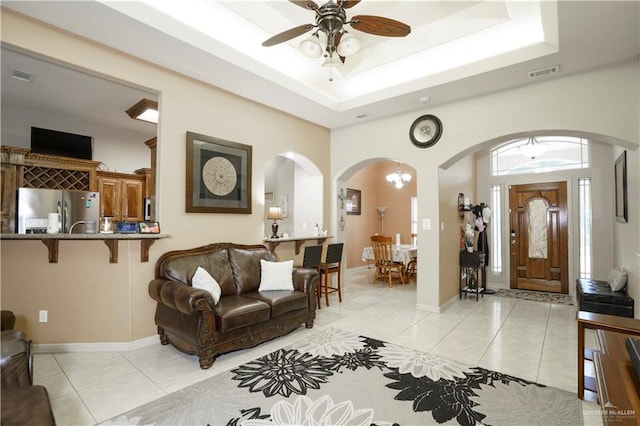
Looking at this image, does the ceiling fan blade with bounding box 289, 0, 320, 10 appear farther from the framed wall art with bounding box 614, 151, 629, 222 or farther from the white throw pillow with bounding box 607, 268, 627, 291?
the white throw pillow with bounding box 607, 268, 627, 291

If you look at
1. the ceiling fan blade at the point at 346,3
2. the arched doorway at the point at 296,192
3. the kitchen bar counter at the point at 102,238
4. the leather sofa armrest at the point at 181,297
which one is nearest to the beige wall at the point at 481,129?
the arched doorway at the point at 296,192

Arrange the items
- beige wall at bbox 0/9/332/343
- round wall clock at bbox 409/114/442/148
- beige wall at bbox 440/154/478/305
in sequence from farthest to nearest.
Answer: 1. beige wall at bbox 440/154/478/305
2. round wall clock at bbox 409/114/442/148
3. beige wall at bbox 0/9/332/343

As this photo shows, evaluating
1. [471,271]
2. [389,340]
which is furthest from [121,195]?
[471,271]

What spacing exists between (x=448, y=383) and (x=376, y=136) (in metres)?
3.82

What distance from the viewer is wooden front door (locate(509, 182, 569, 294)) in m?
5.85

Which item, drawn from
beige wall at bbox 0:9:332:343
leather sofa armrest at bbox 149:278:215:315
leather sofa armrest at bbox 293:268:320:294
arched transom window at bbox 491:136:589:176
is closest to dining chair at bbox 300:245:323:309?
leather sofa armrest at bbox 293:268:320:294

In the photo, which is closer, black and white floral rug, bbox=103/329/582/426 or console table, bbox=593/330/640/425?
console table, bbox=593/330/640/425

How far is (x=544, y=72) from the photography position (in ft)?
11.7

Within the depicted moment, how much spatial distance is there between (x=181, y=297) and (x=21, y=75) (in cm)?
357

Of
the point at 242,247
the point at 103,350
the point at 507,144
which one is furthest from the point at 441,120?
the point at 103,350

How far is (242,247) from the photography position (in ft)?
13.7

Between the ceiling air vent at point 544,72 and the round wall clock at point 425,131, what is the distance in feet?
4.03

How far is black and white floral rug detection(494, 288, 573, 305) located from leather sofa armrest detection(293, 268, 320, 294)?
390 cm

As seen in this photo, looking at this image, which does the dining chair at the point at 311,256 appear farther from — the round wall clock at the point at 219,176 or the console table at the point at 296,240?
the round wall clock at the point at 219,176
